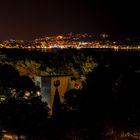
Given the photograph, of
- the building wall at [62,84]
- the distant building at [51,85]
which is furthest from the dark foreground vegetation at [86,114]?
the building wall at [62,84]

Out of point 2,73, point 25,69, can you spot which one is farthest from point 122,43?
point 2,73

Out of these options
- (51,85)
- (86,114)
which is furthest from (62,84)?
(86,114)

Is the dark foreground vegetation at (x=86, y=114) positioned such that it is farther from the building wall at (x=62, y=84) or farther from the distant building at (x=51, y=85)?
the building wall at (x=62, y=84)

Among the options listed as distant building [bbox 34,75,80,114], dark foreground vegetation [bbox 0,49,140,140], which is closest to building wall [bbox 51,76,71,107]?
distant building [bbox 34,75,80,114]

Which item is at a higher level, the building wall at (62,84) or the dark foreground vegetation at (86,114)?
the building wall at (62,84)

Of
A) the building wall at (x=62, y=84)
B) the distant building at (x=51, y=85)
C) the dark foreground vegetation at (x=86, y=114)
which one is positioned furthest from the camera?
the building wall at (x=62, y=84)

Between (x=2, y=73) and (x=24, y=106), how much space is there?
4889 mm

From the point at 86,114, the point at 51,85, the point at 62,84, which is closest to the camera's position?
the point at 86,114

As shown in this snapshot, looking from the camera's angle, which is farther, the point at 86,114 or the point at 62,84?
the point at 62,84

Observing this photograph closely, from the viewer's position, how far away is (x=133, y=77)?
17453 millimetres

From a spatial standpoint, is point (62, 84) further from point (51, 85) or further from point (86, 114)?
point (86, 114)

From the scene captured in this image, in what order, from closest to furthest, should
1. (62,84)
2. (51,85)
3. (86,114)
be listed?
(86,114) < (51,85) < (62,84)

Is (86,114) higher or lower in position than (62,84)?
lower

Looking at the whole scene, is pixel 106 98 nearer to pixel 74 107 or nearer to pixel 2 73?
pixel 74 107
